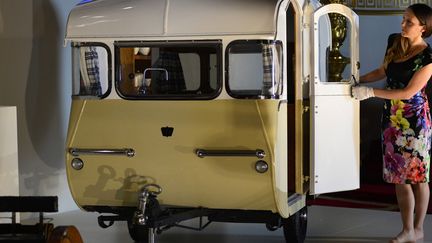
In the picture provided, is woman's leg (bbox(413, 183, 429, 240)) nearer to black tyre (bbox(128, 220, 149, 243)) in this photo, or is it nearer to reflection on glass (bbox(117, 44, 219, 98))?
reflection on glass (bbox(117, 44, 219, 98))

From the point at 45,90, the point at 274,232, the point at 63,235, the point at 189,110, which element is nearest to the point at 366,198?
the point at 274,232

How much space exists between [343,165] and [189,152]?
1388 mm

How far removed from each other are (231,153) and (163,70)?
836mm

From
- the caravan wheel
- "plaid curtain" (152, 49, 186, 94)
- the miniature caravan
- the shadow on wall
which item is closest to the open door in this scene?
Answer: the miniature caravan

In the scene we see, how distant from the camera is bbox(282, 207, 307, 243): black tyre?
6.13 m

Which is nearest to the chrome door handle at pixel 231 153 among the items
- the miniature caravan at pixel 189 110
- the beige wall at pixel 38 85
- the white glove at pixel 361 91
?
the miniature caravan at pixel 189 110

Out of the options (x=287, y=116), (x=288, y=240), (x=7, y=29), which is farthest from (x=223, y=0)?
(x=7, y=29)

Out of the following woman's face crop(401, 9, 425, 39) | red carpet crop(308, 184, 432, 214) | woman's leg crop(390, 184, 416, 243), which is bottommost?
red carpet crop(308, 184, 432, 214)

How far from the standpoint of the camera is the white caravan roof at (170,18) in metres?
5.12

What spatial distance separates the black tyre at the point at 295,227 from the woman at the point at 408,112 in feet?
2.42

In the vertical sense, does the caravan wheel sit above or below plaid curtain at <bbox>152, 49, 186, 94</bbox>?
below

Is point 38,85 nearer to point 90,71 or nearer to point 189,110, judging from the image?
point 90,71

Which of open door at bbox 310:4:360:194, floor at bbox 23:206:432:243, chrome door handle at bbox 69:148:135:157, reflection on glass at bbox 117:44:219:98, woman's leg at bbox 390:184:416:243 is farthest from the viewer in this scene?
floor at bbox 23:206:432:243

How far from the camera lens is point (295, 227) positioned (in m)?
6.18
